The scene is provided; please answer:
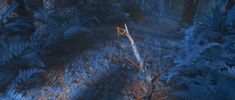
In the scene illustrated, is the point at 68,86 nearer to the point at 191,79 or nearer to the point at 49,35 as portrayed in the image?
the point at 49,35

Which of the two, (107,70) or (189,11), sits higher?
(189,11)

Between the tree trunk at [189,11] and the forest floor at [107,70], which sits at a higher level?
the tree trunk at [189,11]

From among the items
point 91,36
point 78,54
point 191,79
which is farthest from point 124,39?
point 191,79

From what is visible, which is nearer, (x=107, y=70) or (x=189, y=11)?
(x=107, y=70)

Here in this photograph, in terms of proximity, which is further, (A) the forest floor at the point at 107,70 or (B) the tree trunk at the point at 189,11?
(B) the tree trunk at the point at 189,11
